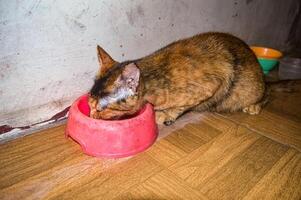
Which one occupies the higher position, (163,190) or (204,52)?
(204,52)

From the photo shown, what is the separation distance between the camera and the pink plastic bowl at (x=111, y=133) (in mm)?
1643

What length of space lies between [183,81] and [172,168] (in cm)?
57

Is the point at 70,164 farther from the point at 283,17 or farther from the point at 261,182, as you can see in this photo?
the point at 283,17

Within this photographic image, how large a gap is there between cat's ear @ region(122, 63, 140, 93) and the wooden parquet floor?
0.43 metres

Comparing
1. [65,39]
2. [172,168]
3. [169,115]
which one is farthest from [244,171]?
[65,39]

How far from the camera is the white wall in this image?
5.54ft

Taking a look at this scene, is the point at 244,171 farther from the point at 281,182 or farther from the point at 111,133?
the point at 111,133

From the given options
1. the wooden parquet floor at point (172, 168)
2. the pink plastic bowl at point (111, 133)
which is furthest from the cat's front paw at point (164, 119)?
the pink plastic bowl at point (111, 133)

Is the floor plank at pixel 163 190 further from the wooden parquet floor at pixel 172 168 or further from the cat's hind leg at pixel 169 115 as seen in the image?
the cat's hind leg at pixel 169 115

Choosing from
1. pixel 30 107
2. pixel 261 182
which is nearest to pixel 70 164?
pixel 30 107

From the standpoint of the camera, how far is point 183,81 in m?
1.93

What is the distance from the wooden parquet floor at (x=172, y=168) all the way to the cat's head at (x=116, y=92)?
29 centimetres

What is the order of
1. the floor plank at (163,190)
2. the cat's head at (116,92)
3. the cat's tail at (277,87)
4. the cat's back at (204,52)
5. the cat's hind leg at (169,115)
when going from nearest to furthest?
the floor plank at (163,190)
the cat's head at (116,92)
the cat's back at (204,52)
the cat's hind leg at (169,115)
the cat's tail at (277,87)

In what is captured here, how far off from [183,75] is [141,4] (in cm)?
64
